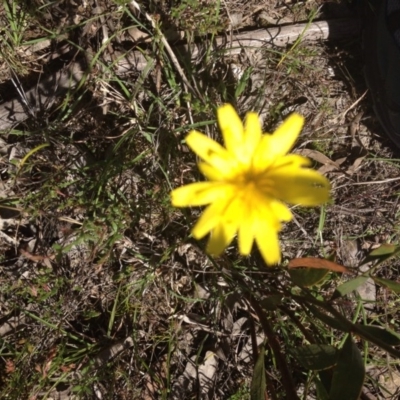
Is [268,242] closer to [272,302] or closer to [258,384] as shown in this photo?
[272,302]

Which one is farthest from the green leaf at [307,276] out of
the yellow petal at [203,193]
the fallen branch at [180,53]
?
the fallen branch at [180,53]

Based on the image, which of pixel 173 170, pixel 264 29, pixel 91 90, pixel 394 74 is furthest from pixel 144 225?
pixel 394 74

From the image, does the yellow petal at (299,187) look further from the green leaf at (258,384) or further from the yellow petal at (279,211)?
the green leaf at (258,384)

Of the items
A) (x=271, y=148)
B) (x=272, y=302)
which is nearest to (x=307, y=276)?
(x=272, y=302)

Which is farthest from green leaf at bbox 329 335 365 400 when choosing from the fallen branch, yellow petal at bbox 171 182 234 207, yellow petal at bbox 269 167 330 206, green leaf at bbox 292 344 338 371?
the fallen branch

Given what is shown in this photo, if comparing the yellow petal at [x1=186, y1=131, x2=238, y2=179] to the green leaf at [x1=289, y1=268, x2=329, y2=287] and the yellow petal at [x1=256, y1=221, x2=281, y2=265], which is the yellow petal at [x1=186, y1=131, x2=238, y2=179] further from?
the green leaf at [x1=289, y1=268, x2=329, y2=287]

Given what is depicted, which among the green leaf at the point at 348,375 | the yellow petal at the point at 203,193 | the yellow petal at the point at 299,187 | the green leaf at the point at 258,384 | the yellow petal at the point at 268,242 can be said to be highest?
the yellow petal at the point at 299,187
